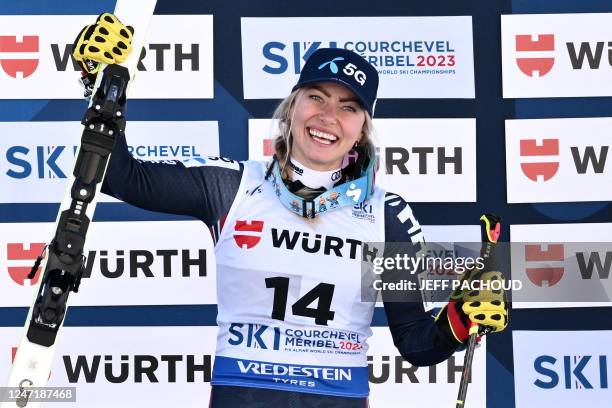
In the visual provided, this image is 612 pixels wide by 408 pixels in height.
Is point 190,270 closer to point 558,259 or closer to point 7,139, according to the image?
point 7,139

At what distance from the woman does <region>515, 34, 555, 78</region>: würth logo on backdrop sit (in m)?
1.23

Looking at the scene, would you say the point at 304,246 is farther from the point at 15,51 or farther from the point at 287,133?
the point at 15,51

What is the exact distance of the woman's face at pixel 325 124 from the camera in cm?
265

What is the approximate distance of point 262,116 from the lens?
3779mm

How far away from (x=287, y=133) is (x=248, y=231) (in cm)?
30

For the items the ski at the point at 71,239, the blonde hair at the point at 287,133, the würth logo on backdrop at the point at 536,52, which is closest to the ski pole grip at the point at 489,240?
the blonde hair at the point at 287,133

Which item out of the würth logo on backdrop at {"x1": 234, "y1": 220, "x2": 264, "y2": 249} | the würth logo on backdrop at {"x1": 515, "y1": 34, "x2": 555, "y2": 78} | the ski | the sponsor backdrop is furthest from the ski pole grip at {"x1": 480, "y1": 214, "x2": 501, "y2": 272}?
the würth logo on backdrop at {"x1": 515, "y1": 34, "x2": 555, "y2": 78}

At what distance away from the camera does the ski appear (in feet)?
7.99

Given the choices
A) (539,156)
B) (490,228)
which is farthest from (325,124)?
(539,156)

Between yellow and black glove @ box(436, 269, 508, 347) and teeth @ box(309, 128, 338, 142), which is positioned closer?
yellow and black glove @ box(436, 269, 508, 347)

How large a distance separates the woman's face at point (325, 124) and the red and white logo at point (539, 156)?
49.8 inches

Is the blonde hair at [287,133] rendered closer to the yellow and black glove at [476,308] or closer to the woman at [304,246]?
the woman at [304,246]

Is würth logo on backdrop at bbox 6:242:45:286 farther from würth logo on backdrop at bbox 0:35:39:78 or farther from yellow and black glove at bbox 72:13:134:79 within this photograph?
yellow and black glove at bbox 72:13:134:79

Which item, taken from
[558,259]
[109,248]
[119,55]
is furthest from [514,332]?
[119,55]
